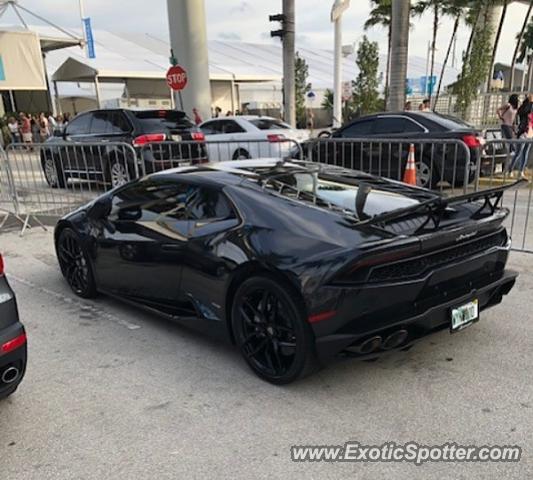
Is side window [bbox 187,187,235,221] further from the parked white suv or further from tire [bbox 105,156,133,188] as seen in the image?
the parked white suv

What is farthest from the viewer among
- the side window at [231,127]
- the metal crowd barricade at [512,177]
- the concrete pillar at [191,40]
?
the concrete pillar at [191,40]

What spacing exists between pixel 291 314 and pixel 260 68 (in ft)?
116

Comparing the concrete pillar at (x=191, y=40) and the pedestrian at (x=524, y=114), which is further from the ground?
the concrete pillar at (x=191, y=40)

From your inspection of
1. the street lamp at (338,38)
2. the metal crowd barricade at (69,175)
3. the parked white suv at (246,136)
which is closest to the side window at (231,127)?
the parked white suv at (246,136)

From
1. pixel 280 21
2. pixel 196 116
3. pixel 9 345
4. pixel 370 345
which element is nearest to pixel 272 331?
pixel 370 345

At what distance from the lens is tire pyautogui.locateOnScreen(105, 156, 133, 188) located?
9670mm

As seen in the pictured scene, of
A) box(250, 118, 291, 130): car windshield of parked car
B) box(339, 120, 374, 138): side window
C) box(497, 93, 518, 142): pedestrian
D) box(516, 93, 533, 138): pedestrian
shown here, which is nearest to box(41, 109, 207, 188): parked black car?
box(250, 118, 291, 130): car windshield of parked car

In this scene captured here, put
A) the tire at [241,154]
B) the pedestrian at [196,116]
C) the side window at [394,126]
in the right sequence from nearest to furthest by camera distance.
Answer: the side window at [394,126], the tire at [241,154], the pedestrian at [196,116]

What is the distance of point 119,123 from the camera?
36.3 feet

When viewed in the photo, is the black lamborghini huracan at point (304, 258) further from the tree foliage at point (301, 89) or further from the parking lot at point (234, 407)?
the tree foliage at point (301, 89)

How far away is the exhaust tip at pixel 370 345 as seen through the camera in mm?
3051

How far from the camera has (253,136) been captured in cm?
1313

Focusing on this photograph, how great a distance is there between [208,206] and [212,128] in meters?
10.7

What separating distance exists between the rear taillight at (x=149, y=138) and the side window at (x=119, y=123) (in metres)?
0.48
